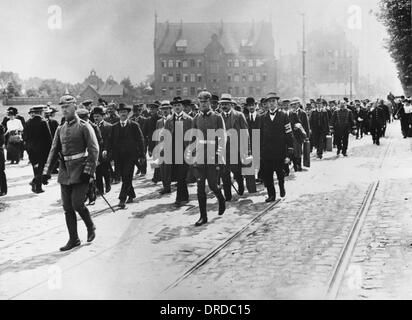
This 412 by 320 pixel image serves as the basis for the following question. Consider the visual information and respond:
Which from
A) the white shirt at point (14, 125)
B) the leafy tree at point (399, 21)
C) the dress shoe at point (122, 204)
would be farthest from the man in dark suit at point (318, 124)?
the dress shoe at point (122, 204)

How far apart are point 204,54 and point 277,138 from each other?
61.7ft

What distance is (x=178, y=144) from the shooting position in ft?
42.1

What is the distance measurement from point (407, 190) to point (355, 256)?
6200 millimetres

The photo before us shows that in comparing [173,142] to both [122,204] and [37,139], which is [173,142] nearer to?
[122,204]

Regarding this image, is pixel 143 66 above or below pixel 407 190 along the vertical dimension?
above

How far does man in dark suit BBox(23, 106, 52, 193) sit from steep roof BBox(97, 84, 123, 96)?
4004 centimetres

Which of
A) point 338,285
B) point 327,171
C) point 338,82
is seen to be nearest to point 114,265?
point 338,285

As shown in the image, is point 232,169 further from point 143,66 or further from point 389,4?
point 389,4

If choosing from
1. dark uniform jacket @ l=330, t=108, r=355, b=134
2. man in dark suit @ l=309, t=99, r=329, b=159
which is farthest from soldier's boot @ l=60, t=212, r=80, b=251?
dark uniform jacket @ l=330, t=108, r=355, b=134

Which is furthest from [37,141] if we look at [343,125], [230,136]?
[343,125]

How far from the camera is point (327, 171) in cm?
1742

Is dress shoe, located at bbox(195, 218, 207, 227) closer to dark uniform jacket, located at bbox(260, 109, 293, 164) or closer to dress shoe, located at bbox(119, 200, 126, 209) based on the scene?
dress shoe, located at bbox(119, 200, 126, 209)

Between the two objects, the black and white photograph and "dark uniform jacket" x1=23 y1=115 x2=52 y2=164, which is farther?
"dark uniform jacket" x1=23 y1=115 x2=52 y2=164

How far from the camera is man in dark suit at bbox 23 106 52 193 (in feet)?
45.8
